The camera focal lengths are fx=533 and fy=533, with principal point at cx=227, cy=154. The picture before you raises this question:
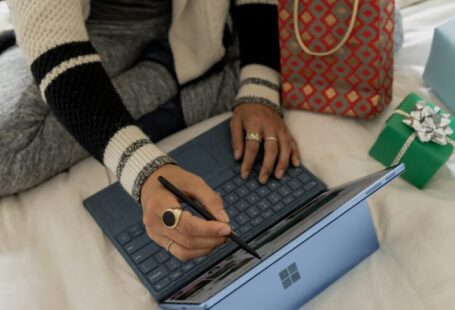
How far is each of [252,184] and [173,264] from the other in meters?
0.17

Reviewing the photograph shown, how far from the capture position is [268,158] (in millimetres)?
802

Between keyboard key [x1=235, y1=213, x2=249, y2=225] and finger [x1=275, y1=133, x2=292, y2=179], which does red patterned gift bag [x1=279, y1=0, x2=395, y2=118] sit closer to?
finger [x1=275, y1=133, x2=292, y2=179]

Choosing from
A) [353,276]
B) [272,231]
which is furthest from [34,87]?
[353,276]

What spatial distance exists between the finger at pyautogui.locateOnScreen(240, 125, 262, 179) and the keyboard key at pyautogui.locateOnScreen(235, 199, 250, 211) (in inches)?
1.7

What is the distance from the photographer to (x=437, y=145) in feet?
2.43

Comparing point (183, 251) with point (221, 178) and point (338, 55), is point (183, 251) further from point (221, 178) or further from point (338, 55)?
point (338, 55)

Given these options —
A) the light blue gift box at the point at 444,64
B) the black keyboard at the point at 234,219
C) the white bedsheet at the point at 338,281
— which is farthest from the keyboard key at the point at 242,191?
the light blue gift box at the point at 444,64

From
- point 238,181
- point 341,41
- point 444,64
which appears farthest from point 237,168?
point 444,64

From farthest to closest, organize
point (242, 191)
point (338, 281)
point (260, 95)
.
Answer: point (260, 95)
point (242, 191)
point (338, 281)

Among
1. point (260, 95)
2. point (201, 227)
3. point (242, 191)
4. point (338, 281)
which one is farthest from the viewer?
point (260, 95)

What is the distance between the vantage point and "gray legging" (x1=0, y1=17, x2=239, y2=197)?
0.82 metres

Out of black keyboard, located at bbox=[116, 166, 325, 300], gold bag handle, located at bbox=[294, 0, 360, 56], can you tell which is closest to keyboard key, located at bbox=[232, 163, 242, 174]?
black keyboard, located at bbox=[116, 166, 325, 300]

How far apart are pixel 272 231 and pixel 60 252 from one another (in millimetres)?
300

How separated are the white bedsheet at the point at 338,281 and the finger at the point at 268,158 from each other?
56 millimetres
